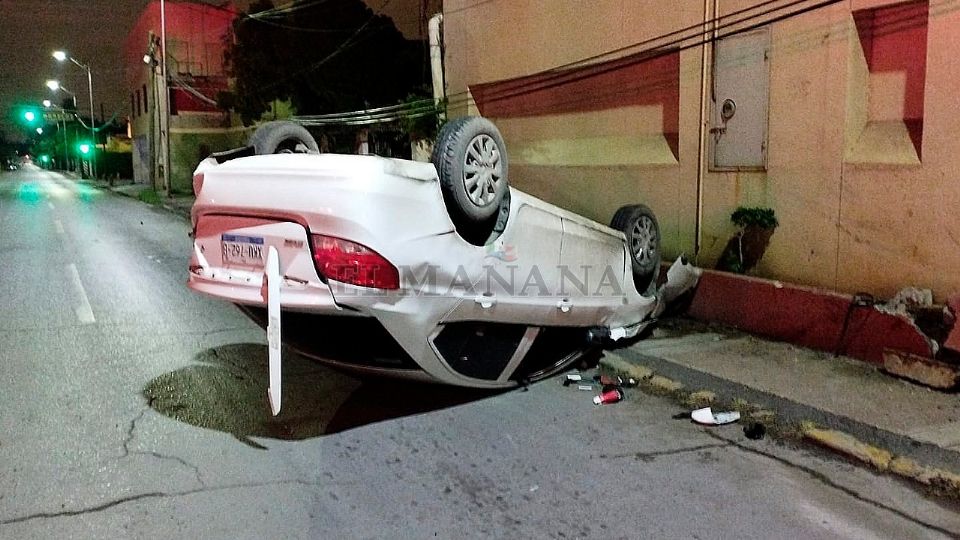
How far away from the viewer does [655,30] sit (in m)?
9.16

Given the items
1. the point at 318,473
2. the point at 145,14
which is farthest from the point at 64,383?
the point at 145,14

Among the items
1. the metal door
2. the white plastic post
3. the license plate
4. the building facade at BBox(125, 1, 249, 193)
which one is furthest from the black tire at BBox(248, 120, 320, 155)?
the building facade at BBox(125, 1, 249, 193)

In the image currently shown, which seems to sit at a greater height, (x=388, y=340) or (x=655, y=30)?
(x=655, y=30)

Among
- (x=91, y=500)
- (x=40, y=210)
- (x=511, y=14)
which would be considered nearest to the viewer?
(x=91, y=500)

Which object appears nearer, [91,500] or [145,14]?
[91,500]

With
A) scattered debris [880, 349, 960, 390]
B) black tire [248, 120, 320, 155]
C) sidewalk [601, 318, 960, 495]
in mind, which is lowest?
sidewalk [601, 318, 960, 495]

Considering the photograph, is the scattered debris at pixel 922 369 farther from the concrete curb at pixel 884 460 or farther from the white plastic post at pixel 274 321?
the white plastic post at pixel 274 321

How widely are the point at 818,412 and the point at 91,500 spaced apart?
4447 mm

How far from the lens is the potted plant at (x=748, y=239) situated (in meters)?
7.68

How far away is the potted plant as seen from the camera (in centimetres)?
768

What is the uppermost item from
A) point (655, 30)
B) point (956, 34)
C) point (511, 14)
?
point (511, 14)

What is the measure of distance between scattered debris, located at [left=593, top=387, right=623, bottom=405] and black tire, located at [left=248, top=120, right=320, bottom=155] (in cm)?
275

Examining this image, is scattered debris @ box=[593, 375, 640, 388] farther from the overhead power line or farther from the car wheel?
the overhead power line

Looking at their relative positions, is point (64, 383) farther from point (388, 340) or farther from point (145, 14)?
point (145, 14)
